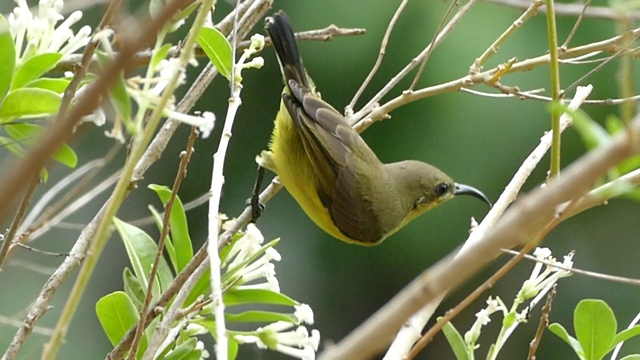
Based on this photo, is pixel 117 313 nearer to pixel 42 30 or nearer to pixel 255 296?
pixel 255 296

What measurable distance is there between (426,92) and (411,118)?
80.2 inches

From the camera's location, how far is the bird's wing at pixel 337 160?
7.80ft

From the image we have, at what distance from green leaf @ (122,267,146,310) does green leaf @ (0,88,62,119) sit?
0.31m

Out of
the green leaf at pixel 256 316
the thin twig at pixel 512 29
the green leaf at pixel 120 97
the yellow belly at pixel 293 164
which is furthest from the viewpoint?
the yellow belly at pixel 293 164

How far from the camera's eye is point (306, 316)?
1195mm

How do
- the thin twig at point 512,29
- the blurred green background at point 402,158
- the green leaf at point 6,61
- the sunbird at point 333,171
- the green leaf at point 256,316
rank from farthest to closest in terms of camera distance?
1. the blurred green background at point 402,158
2. the sunbird at point 333,171
3. the thin twig at point 512,29
4. the green leaf at point 256,316
5. the green leaf at point 6,61

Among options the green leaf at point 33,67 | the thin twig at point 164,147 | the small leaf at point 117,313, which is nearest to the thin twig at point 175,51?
the thin twig at point 164,147

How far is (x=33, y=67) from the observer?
1.22m

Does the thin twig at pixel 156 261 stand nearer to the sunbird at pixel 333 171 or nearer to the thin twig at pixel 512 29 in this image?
the thin twig at pixel 512 29

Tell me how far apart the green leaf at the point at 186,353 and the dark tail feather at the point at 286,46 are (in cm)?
104

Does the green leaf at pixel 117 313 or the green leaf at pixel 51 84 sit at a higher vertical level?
the green leaf at pixel 51 84

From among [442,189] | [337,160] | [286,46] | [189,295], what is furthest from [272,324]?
[442,189]

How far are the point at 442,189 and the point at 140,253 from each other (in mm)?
1576

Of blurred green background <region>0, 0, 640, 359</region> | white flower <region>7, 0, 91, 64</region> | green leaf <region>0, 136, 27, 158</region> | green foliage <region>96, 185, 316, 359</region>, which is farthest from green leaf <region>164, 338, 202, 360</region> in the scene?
blurred green background <region>0, 0, 640, 359</region>
